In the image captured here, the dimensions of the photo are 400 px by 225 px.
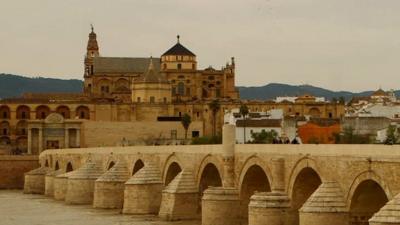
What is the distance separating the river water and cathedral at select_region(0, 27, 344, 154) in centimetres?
3034

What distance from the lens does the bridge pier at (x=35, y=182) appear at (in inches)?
2726

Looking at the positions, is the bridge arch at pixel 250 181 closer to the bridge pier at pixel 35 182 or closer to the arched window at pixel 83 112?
the bridge pier at pixel 35 182

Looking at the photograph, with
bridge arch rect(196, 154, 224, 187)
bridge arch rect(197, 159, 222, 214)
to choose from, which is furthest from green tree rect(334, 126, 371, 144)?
bridge arch rect(196, 154, 224, 187)

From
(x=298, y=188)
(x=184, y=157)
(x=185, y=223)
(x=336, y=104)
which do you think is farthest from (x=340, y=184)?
(x=336, y=104)

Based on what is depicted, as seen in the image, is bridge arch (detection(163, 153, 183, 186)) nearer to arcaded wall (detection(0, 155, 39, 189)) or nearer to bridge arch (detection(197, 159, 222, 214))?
bridge arch (detection(197, 159, 222, 214))

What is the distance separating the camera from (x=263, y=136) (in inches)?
2751

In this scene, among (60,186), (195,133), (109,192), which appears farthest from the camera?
(195,133)

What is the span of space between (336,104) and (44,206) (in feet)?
180

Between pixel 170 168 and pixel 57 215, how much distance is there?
575 centimetres

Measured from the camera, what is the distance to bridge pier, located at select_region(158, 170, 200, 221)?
40.2 meters

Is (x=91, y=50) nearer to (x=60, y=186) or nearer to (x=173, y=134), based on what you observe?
(x=173, y=134)

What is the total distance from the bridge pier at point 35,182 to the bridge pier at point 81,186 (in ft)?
42.4

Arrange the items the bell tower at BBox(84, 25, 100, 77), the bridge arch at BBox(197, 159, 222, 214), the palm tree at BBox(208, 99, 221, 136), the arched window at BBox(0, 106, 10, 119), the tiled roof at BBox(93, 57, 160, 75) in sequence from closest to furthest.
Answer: the bridge arch at BBox(197, 159, 222, 214) < the palm tree at BBox(208, 99, 221, 136) < the arched window at BBox(0, 106, 10, 119) < the tiled roof at BBox(93, 57, 160, 75) < the bell tower at BBox(84, 25, 100, 77)

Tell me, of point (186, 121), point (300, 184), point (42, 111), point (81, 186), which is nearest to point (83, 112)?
point (42, 111)
